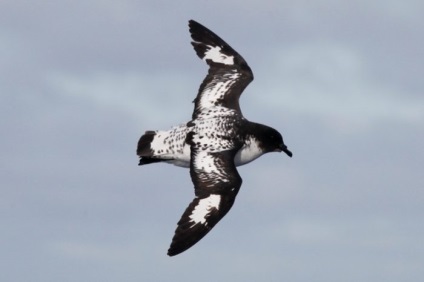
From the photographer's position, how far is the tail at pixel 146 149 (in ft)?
92.3

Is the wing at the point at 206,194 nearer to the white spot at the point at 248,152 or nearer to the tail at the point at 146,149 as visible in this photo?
the white spot at the point at 248,152

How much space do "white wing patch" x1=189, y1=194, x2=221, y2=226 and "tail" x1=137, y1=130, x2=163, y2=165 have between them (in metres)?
2.57

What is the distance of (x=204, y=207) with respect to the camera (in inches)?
1011

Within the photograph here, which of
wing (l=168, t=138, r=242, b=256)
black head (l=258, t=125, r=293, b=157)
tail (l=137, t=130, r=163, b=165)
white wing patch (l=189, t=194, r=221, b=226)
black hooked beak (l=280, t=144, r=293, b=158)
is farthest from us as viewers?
black hooked beak (l=280, t=144, r=293, b=158)

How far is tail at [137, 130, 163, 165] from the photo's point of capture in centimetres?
2814

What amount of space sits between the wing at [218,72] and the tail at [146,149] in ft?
5.02

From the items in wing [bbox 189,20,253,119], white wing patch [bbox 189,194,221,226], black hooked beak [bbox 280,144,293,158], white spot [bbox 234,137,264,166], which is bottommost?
white wing patch [bbox 189,194,221,226]

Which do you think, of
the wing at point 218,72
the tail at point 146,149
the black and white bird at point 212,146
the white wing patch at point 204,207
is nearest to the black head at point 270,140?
the black and white bird at point 212,146

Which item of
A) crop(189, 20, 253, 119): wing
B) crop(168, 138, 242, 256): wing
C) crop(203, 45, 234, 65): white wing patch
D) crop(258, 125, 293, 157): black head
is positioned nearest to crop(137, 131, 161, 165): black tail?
crop(168, 138, 242, 256): wing

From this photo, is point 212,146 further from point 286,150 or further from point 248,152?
point 286,150

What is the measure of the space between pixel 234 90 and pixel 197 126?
9.22 ft

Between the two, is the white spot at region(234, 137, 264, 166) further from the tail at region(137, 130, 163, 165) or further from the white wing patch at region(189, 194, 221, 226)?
the white wing patch at region(189, 194, 221, 226)

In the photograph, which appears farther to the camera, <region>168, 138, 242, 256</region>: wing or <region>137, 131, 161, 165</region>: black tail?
<region>137, 131, 161, 165</region>: black tail

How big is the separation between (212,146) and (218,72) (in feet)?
13.6
